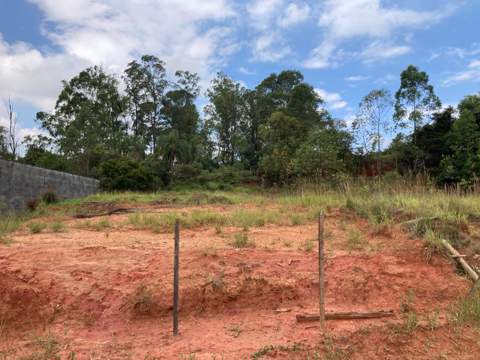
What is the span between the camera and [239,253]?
532 centimetres

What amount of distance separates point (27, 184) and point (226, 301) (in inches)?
393

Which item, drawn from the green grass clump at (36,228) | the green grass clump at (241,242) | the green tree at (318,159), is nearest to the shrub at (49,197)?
the green grass clump at (36,228)

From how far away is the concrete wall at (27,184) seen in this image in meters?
11.1

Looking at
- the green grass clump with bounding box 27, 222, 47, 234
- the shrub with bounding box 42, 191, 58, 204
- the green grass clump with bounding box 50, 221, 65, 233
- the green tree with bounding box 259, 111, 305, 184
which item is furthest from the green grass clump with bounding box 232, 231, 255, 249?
the green tree with bounding box 259, 111, 305, 184

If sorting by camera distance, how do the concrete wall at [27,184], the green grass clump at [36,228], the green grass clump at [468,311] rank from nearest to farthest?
the green grass clump at [468,311] → the green grass clump at [36,228] → the concrete wall at [27,184]

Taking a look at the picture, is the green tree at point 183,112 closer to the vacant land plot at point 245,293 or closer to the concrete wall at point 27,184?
the concrete wall at point 27,184

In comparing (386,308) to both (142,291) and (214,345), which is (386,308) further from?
(142,291)

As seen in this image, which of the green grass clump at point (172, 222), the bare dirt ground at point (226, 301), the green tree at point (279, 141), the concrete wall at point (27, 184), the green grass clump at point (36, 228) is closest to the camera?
the bare dirt ground at point (226, 301)

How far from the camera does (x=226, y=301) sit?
4.51m

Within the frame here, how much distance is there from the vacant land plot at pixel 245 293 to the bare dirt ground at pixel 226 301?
12 mm

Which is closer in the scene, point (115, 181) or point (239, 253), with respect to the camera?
point (239, 253)

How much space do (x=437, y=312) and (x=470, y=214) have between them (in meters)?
3.32

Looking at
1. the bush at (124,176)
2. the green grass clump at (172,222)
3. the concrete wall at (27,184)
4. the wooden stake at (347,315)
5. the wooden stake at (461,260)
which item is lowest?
the wooden stake at (347,315)

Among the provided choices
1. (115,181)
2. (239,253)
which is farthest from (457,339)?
(115,181)
